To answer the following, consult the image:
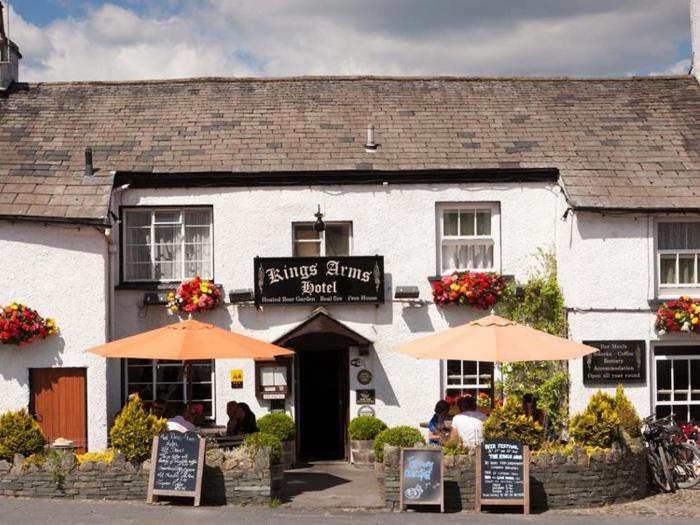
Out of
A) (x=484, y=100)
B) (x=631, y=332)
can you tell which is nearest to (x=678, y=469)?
(x=631, y=332)

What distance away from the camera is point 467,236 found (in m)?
17.4

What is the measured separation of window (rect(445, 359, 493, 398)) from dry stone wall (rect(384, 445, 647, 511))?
4081 millimetres

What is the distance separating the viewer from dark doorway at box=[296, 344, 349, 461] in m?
17.8

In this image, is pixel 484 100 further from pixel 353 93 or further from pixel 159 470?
pixel 159 470

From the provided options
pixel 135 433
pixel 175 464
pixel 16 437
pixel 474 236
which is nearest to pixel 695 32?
pixel 474 236

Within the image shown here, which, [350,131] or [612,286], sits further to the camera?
[350,131]

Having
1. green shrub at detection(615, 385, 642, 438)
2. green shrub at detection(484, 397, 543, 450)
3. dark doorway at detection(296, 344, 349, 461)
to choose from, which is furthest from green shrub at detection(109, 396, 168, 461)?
green shrub at detection(615, 385, 642, 438)

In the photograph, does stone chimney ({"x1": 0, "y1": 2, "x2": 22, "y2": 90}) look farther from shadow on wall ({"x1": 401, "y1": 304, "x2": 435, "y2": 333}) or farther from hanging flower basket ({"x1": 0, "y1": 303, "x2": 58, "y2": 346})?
shadow on wall ({"x1": 401, "y1": 304, "x2": 435, "y2": 333})

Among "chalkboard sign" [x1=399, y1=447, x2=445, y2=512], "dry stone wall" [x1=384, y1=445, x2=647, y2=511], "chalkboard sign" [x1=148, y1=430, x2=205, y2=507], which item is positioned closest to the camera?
"chalkboard sign" [x1=399, y1=447, x2=445, y2=512]

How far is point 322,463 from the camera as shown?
17.1m

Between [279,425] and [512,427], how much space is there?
4692 mm

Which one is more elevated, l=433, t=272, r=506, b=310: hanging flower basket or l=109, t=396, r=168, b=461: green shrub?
l=433, t=272, r=506, b=310: hanging flower basket

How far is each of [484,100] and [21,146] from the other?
912 centimetres

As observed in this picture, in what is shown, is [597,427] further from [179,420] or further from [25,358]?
[25,358]
